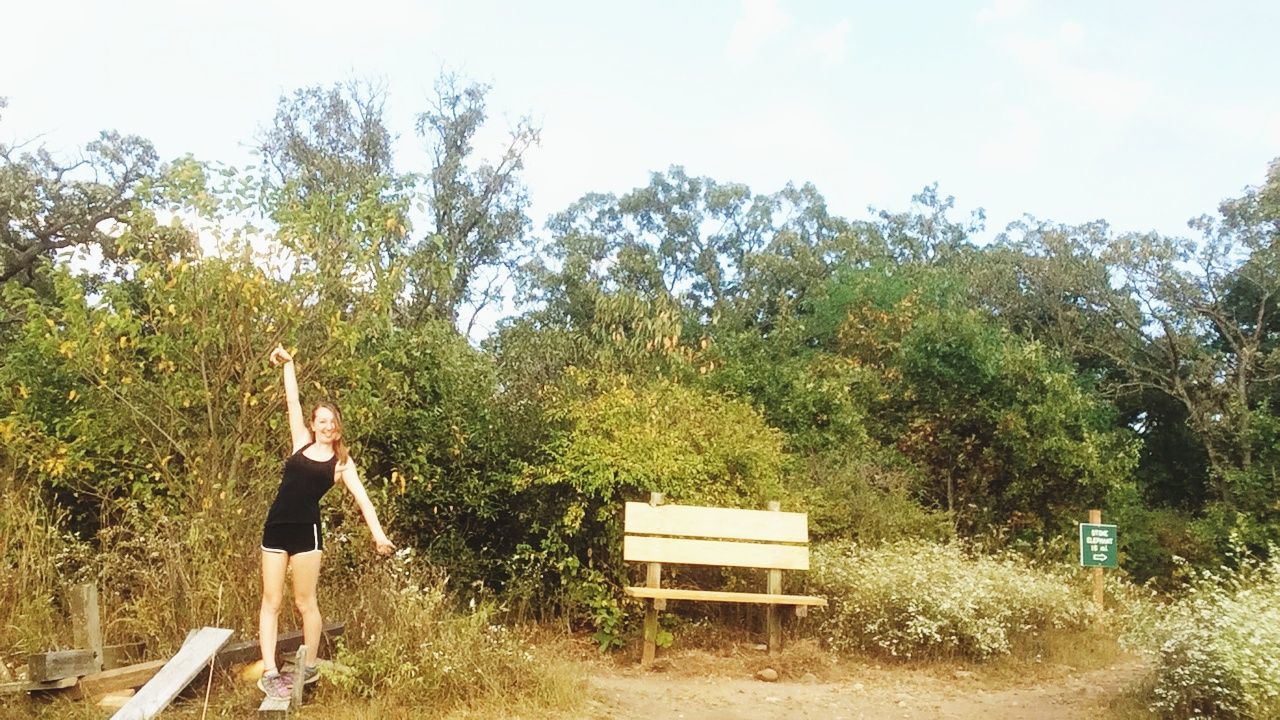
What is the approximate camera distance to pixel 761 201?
36.7 m

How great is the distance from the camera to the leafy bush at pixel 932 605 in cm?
830

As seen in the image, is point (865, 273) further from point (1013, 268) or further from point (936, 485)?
point (936, 485)

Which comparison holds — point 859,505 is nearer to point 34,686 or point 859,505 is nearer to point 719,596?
point 719,596

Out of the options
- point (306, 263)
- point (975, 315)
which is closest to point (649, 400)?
point (306, 263)

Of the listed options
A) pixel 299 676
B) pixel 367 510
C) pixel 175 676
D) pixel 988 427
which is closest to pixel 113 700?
pixel 175 676

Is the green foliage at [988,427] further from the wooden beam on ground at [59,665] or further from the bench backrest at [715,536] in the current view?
the wooden beam on ground at [59,665]

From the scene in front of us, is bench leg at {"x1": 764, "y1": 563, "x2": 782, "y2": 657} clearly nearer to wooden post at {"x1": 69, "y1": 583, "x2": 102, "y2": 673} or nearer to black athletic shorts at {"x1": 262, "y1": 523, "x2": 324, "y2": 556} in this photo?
black athletic shorts at {"x1": 262, "y1": 523, "x2": 324, "y2": 556}

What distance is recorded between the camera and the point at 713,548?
8633mm

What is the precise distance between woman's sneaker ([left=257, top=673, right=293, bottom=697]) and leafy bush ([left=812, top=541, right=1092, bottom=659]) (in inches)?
193

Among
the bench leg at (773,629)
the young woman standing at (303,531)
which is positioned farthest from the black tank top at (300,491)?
the bench leg at (773,629)

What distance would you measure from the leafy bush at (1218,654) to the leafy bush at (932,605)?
1675mm

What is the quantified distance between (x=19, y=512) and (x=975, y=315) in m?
13.6

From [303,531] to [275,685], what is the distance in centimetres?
77

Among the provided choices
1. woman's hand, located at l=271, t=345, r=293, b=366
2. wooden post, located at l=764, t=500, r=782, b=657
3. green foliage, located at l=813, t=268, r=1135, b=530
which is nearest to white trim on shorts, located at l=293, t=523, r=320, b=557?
woman's hand, located at l=271, t=345, r=293, b=366
